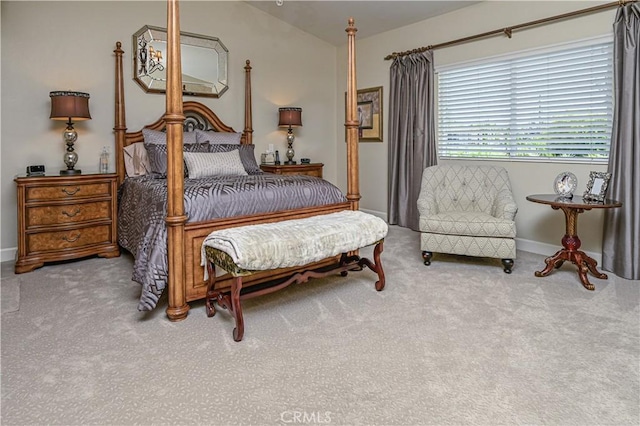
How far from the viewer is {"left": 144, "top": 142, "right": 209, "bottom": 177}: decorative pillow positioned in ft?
12.9

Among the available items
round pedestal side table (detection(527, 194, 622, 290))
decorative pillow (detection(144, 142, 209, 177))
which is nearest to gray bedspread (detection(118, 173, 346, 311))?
decorative pillow (detection(144, 142, 209, 177))

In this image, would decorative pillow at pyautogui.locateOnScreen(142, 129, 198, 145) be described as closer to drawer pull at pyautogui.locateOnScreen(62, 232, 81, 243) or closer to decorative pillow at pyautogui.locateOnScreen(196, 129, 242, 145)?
decorative pillow at pyautogui.locateOnScreen(196, 129, 242, 145)

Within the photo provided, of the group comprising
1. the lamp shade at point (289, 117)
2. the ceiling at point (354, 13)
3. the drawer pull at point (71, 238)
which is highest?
the ceiling at point (354, 13)

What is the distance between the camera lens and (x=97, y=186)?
3.84 metres

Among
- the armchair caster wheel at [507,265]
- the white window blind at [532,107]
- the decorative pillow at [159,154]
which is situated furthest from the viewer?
the decorative pillow at [159,154]

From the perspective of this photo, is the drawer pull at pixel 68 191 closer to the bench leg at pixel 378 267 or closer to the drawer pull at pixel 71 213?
the drawer pull at pixel 71 213

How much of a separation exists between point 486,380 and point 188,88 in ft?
14.1

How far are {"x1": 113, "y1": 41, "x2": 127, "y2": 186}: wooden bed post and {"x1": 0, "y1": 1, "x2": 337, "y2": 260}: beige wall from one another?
10 cm

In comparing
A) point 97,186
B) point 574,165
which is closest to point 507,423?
point 574,165

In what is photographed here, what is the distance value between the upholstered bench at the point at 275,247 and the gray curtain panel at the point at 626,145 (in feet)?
6.66

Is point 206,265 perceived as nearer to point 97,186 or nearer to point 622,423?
point 97,186

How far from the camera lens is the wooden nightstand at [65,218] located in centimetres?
348

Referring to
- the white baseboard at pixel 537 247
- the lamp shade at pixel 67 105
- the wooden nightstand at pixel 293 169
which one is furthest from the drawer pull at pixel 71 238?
the white baseboard at pixel 537 247

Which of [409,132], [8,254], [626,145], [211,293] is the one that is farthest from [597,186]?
[8,254]
